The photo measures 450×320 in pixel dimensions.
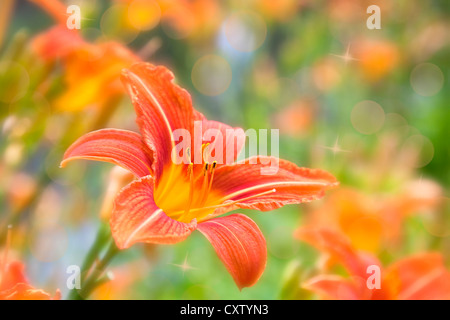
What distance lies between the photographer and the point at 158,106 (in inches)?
10.7

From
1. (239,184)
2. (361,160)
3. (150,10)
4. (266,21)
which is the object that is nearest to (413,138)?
(361,160)

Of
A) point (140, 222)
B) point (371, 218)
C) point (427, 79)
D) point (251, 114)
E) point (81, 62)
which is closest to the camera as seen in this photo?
point (140, 222)

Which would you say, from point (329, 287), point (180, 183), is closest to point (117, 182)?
point (180, 183)

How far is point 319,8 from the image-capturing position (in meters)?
0.94

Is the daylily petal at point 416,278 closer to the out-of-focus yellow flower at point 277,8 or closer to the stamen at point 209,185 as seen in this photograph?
the stamen at point 209,185

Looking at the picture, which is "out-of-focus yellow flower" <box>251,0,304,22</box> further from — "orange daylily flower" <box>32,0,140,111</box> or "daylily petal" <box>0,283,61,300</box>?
"daylily petal" <box>0,283,61,300</box>

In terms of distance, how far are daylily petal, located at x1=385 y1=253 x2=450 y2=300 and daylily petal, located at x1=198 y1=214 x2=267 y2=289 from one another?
12cm

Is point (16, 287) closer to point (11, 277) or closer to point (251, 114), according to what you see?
point (11, 277)

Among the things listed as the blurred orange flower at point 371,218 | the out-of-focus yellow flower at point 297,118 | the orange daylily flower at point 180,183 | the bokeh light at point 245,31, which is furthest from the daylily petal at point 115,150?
the out-of-focus yellow flower at point 297,118

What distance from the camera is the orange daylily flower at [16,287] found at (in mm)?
240

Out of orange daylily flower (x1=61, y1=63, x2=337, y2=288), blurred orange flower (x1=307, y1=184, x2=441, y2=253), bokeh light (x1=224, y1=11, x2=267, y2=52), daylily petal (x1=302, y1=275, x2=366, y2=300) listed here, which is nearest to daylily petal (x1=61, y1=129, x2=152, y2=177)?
orange daylily flower (x1=61, y1=63, x2=337, y2=288)

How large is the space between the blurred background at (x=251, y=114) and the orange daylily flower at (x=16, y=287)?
0.13ft

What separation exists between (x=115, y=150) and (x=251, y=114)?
48 cm
